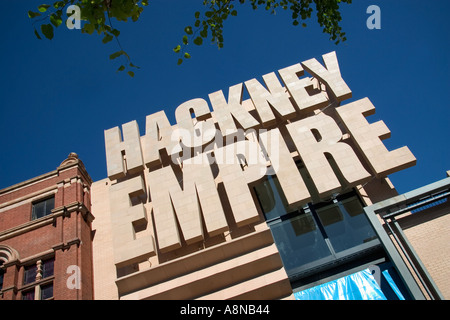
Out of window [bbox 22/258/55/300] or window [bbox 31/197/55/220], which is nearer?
window [bbox 22/258/55/300]

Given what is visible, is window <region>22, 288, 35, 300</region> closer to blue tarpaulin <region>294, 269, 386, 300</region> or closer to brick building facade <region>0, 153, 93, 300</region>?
brick building facade <region>0, 153, 93, 300</region>

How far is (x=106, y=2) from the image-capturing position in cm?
795

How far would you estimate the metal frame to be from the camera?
12.0 meters

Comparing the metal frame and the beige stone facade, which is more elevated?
the beige stone facade

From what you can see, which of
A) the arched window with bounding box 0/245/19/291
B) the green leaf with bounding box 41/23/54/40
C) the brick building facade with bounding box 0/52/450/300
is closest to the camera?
the green leaf with bounding box 41/23/54/40

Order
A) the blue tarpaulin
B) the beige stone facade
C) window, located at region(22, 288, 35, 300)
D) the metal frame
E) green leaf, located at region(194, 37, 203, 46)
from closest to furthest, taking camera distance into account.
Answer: green leaf, located at region(194, 37, 203, 46) → the metal frame → the blue tarpaulin → the beige stone facade → window, located at region(22, 288, 35, 300)

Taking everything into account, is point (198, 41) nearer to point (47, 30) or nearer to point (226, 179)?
point (47, 30)

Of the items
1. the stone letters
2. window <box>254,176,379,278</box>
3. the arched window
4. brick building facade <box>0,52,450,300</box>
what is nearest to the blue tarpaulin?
brick building facade <box>0,52,450,300</box>

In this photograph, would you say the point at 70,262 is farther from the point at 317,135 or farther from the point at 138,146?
the point at 317,135

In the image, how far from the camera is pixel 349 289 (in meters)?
13.5

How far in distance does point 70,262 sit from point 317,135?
1275 centimetres

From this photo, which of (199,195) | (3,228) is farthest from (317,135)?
(3,228)

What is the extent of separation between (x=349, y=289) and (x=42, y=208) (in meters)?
15.5

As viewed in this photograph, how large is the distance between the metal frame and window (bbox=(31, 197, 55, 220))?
1547 centimetres
